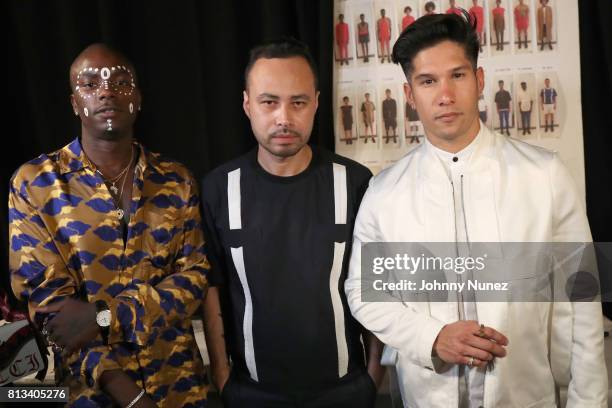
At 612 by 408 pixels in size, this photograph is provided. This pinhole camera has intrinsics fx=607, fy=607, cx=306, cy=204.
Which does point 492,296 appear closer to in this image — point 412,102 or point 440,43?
point 412,102

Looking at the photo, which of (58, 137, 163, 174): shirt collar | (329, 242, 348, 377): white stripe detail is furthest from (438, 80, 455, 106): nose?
(58, 137, 163, 174): shirt collar

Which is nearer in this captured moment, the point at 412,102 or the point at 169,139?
the point at 412,102

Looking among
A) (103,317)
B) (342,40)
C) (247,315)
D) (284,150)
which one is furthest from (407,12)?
(103,317)

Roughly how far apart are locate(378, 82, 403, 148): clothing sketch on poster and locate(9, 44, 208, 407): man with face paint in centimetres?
89

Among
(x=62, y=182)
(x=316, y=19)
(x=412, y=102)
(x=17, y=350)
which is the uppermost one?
(x=316, y=19)

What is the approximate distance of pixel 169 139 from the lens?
2.67 meters

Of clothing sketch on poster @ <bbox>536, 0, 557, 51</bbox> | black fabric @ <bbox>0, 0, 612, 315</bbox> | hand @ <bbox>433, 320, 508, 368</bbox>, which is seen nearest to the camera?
hand @ <bbox>433, 320, 508, 368</bbox>

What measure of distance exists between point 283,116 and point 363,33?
2.58 ft

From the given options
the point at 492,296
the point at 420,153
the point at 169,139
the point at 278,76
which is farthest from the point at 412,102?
the point at 169,139

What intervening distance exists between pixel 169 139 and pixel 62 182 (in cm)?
88

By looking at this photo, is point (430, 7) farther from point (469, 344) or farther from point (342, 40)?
point (469, 344)

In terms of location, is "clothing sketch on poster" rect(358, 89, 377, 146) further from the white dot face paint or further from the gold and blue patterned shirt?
the white dot face paint

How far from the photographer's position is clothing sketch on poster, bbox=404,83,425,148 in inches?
96.8

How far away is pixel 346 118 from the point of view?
8.16 feet
